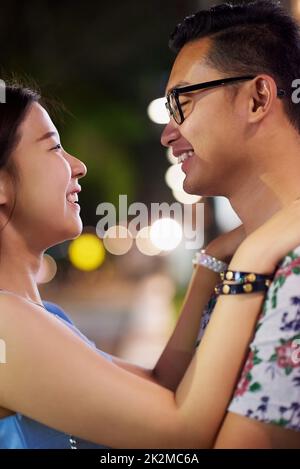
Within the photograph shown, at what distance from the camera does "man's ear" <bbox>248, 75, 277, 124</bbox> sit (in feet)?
8.41

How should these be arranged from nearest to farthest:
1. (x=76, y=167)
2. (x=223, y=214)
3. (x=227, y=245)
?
1. (x=76, y=167)
2. (x=227, y=245)
3. (x=223, y=214)

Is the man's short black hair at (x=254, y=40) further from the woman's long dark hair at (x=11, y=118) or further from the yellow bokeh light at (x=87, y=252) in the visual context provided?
the yellow bokeh light at (x=87, y=252)

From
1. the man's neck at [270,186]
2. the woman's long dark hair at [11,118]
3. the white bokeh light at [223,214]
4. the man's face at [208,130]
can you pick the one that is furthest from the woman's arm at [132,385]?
the white bokeh light at [223,214]

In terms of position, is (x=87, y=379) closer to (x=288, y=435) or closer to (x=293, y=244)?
(x=288, y=435)

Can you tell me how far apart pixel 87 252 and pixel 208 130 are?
119 ft

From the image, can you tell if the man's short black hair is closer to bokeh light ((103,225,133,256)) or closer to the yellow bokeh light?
bokeh light ((103,225,133,256))

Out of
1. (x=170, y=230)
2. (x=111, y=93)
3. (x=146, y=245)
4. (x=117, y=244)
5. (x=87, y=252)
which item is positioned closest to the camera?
(x=170, y=230)

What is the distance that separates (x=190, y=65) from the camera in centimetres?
271

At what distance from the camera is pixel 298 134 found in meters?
2.60

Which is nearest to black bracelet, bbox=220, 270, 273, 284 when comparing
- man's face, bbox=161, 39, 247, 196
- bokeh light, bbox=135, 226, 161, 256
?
man's face, bbox=161, 39, 247, 196

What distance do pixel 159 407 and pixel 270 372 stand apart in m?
0.37

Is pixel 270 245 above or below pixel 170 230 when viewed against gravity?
above

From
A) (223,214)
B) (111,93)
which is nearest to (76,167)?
(223,214)

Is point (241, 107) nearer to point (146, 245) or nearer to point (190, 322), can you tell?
point (190, 322)
